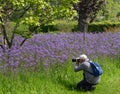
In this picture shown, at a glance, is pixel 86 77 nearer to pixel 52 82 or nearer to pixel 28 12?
pixel 52 82

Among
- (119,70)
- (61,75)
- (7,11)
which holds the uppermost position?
(7,11)

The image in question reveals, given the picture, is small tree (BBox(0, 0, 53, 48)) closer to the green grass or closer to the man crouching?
the green grass

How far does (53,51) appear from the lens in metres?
10.8

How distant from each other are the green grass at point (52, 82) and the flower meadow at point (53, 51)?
0.22 metres

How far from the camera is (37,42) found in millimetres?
12438

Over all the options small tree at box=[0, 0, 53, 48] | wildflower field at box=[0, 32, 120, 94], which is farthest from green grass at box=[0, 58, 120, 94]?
small tree at box=[0, 0, 53, 48]

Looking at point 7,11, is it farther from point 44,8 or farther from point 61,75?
point 61,75

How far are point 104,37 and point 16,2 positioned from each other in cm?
569

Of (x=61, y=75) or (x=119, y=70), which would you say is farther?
(x=119, y=70)

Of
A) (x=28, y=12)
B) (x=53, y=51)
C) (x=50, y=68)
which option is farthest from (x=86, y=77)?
(x=28, y=12)

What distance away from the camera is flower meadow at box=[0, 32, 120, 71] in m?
9.45

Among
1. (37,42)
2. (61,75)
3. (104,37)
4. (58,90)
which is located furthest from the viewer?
(104,37)

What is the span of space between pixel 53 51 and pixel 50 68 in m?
0.96

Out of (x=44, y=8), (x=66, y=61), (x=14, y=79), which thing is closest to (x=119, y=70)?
(x=66, y=61)
